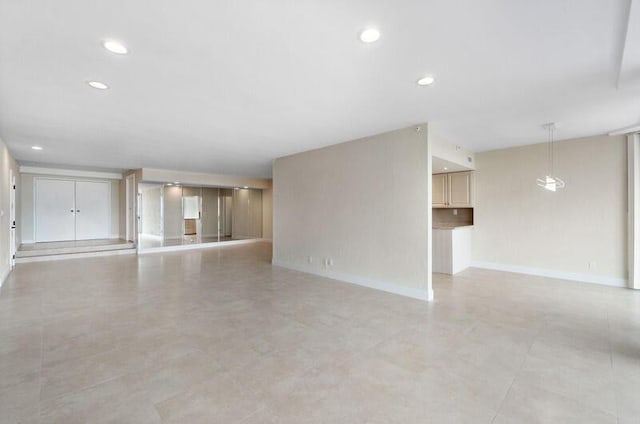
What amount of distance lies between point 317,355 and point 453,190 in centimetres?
551

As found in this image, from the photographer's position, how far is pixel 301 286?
509cm

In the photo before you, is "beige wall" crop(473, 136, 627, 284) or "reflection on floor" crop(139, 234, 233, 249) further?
"reflection on floor" crop(139, 234, 233, 249)

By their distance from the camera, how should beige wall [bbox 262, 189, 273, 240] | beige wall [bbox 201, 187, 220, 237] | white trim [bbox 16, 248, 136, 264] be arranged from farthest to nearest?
1. beige wall [bbox 262, 189, 273, 240]
2. beige wall [bbox 201, 187, 220, 237]
3. white trim [bbox 16, 248, 136, 264]

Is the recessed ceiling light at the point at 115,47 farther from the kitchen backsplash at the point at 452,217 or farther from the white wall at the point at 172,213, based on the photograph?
the white wall at the point at 172,213

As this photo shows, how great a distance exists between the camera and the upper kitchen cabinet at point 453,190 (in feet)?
21.6

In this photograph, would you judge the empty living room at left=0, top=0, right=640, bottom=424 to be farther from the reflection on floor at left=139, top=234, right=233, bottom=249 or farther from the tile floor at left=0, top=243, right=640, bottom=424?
the reflection on floor at left=139, top=234, right=233, bottom=249

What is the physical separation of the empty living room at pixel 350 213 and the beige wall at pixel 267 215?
487cm

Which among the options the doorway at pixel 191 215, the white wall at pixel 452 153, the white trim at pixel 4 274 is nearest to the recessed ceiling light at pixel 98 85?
the white wall at pixel 452 153

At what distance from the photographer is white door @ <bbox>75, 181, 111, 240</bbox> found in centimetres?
979

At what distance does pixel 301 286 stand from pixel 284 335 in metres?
2.01

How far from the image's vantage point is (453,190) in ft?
22.3

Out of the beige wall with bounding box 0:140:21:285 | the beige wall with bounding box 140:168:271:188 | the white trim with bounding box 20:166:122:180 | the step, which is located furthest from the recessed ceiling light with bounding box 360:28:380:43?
the white trim with bounding box 20:166:122:180

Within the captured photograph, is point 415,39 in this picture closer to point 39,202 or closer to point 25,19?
point 25,19

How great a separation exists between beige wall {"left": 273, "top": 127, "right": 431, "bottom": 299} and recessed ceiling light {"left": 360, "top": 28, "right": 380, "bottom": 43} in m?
2.41
